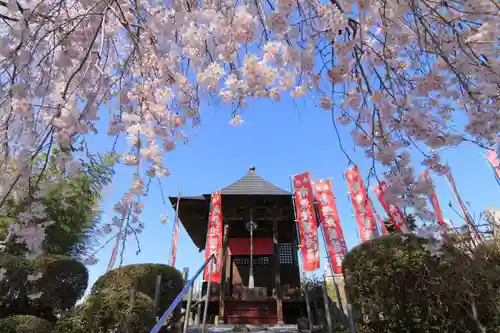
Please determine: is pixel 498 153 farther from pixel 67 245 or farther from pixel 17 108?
pixel 67 245

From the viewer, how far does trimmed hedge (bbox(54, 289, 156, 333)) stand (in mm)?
3469

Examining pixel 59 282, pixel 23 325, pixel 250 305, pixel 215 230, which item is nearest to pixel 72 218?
pixel 59 282

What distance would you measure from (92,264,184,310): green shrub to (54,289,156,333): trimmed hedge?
68 cm

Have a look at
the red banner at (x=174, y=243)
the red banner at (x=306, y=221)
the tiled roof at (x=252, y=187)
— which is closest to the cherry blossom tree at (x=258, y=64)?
the red banner at (x=306, y=221)

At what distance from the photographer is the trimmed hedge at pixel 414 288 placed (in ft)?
11.3

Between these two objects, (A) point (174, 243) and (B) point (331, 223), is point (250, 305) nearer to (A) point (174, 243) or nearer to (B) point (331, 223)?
(B) point (331, 223)

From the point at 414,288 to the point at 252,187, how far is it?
569 cm

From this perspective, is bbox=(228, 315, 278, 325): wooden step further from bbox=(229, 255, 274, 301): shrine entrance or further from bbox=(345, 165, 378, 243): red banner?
bbox=(345, 165, 378, 243): red banner

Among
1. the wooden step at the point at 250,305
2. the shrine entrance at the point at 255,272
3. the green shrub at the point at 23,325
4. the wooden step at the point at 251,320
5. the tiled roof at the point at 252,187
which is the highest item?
the tiled roof at the point at 252,187

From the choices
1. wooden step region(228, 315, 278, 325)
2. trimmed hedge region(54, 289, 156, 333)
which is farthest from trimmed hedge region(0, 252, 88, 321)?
wooden step region(228, 315, 278, 325)

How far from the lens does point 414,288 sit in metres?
3.72

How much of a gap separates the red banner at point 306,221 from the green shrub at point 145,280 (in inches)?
112

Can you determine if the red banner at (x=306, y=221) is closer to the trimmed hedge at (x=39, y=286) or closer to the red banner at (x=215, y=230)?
the red banner at (x=215, y=230)

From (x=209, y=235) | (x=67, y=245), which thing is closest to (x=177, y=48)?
→ (x=209, y=235)
